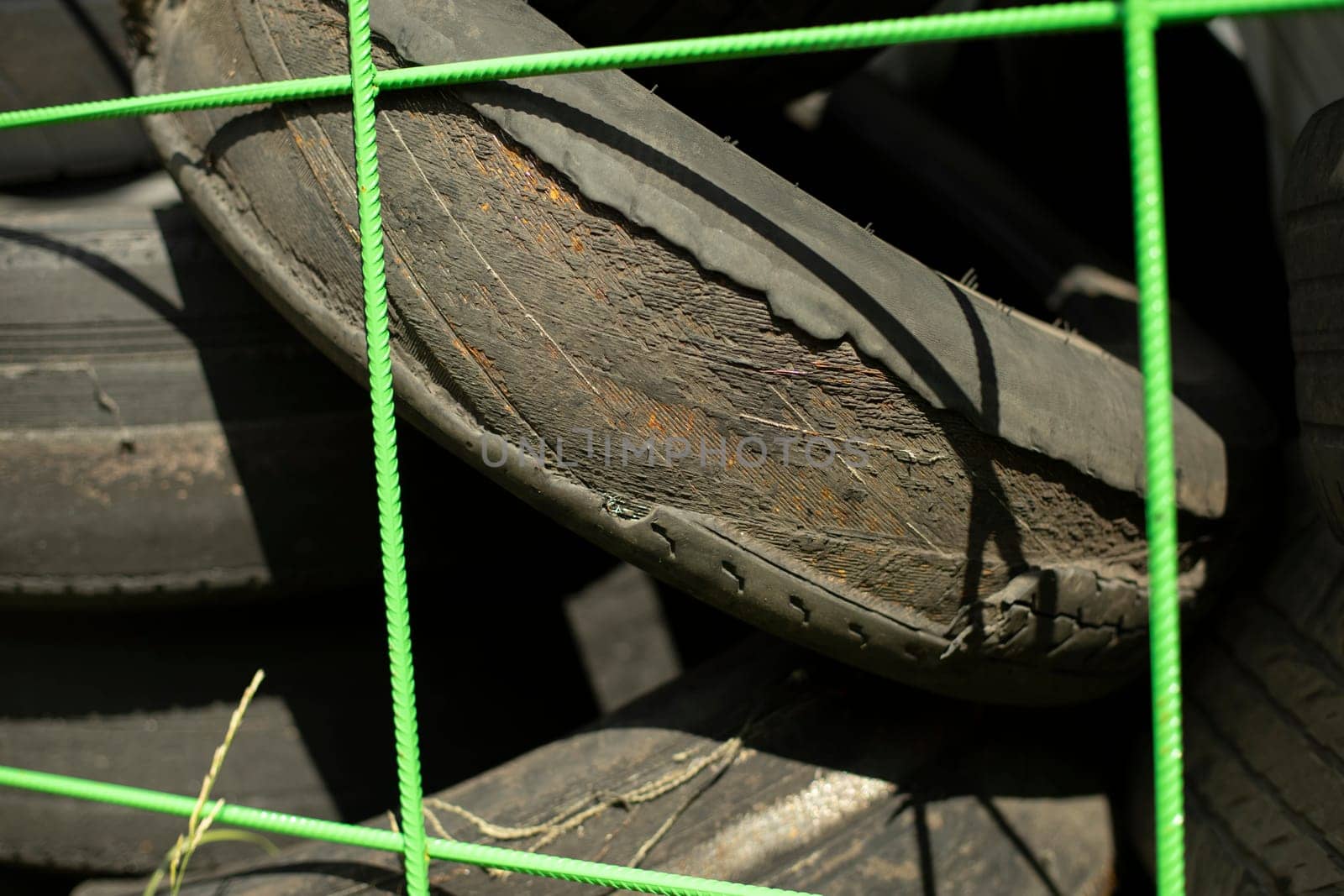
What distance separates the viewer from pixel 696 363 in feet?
2.45

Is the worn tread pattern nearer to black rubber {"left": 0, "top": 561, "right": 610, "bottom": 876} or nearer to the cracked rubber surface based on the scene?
the cracked rubber surface

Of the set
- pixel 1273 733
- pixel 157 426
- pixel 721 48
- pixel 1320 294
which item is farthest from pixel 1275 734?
pixel 157 426

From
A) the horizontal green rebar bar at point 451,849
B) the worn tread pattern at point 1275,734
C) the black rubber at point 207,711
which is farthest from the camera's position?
the black rubber at point 207,711

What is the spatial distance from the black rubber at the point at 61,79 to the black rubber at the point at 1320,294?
1.17 m

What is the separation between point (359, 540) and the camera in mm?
1085

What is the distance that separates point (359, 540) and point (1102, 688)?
0.73 metres

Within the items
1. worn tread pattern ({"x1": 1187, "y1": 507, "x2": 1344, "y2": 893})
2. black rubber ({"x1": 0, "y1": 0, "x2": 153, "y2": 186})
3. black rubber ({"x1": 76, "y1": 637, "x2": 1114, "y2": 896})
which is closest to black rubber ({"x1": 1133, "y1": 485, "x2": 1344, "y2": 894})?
worn tread pattern ({"x1": 1187, "y1": 507, "x2": 1344, "y2": 893})

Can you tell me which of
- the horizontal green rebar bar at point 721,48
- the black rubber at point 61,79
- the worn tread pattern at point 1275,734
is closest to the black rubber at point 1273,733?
the worn tread pattern at point 1275,734

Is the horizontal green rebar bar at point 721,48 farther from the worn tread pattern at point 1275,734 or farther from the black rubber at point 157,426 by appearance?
the worn tread pattern at point 1275,734

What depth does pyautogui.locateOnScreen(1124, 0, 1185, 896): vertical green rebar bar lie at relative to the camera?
56cm

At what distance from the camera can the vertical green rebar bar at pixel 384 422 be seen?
734 mm

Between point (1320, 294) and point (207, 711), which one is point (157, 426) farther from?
point (1320, 294)

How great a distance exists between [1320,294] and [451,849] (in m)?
0.74

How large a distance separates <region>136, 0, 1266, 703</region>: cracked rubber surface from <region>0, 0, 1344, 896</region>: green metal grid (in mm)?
31
